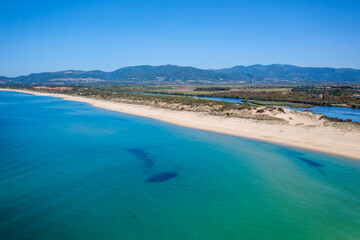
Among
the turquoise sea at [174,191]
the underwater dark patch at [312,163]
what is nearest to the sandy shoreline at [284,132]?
the turquoise sea at [174,191]

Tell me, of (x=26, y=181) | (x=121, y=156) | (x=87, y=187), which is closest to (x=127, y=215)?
(x=87, y=187)

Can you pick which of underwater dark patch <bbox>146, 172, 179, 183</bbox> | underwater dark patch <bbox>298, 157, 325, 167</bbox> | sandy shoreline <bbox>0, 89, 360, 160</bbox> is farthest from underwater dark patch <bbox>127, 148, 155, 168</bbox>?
underwater dark patch <bbox>298, 157, 325, 167</bbox>

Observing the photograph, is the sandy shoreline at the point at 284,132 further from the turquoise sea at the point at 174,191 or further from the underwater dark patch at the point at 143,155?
the underwater dark patch at the point at 143,155

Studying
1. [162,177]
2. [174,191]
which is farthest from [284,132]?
[174,191]

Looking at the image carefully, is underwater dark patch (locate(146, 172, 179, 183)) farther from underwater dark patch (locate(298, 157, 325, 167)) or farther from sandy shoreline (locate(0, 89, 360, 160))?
sandy shoreline (locate(0, 89, 360, 160))

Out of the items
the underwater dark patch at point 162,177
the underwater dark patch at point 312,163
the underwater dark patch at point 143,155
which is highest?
the underwater dark patch at point 143,155

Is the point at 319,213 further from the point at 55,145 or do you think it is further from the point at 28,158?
the point at 55,145

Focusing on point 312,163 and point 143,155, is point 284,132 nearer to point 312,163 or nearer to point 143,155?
point 312,163
